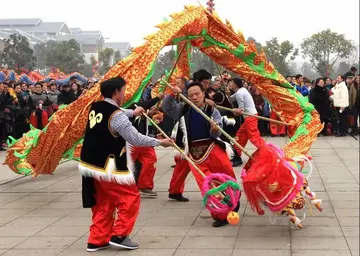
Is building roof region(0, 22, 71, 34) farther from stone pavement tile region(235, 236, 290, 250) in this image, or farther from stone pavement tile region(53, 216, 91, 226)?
stone pavement tile region(235, 236, 290, 250)

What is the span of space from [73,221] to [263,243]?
1.91 meters

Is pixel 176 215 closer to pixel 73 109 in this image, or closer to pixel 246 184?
pixel 246 184

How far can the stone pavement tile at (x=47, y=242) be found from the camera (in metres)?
4.62

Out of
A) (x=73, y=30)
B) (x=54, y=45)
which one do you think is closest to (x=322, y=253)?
(x=54, y=45)

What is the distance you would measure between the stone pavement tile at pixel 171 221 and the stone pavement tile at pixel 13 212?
138cm

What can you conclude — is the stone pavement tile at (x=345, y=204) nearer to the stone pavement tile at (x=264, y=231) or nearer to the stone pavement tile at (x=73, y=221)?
the stone pavement tile at (x=264, y=231)

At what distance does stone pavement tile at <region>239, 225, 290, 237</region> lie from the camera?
4867mm

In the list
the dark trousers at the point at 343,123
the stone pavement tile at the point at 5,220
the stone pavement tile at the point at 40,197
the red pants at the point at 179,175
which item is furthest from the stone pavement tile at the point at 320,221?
the dark trousers at the point at 343,123

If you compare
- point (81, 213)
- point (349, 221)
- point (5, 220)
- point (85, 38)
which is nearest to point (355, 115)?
point (349, 221)

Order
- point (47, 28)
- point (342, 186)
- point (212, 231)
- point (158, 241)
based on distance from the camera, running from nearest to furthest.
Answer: point (158, 241) < point (212, 231) < point (342, 186) < point (47, 28)

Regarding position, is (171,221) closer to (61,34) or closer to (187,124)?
(187,124)

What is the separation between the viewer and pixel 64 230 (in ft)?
16.9

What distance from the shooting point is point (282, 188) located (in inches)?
184

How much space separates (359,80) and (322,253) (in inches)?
366
